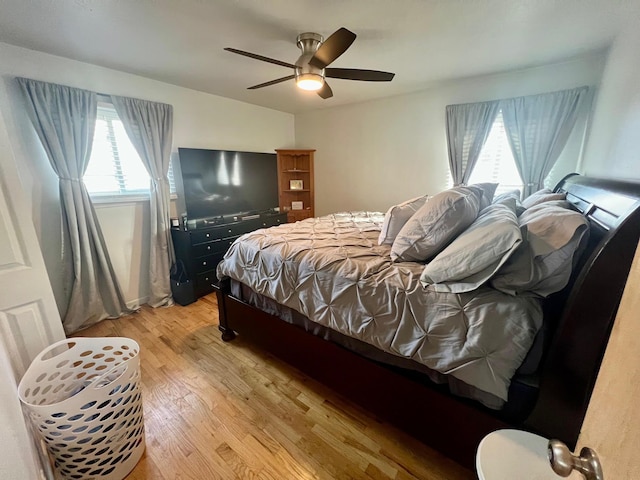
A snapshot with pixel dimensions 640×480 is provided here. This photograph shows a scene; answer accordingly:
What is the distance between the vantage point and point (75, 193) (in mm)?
2268

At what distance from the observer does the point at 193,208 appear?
10.1 feet

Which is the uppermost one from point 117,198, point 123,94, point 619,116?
point 123,94

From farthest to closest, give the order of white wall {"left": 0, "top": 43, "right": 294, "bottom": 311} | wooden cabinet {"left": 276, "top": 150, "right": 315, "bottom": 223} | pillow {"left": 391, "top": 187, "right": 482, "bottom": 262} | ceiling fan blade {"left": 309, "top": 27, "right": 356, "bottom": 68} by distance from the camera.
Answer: wooden cabinet {"left": 276, "top": 150, "right": 315, "bottom": 223} → white wall {"left": 0, "top": 43, "right": 294, "bottom": 311} → ceiling fan blade {"left": 309, "top": 27, "right": 356, "bottom": 68} → pillow {"left": 391, "top": 187, "right": 482, "bottom": 262}

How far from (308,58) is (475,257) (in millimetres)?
1866

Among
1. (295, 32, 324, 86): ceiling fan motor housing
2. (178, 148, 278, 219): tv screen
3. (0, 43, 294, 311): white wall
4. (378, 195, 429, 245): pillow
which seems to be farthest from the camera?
(178, 148, 278, 219): tv screen

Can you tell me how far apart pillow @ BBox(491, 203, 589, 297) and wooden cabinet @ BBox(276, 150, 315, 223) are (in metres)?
3.59

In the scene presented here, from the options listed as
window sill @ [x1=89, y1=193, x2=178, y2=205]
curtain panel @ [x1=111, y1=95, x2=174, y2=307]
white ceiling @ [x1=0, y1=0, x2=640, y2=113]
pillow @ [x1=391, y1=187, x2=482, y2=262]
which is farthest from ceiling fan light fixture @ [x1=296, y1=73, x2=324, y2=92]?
window sill @ [x1=89, y1=193, x2=178, y2=205]

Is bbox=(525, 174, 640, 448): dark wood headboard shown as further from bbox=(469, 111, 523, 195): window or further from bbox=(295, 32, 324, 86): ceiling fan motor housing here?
bbox=(469, 111, 523, 195): window

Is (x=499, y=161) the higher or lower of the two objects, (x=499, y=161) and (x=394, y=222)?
the higher

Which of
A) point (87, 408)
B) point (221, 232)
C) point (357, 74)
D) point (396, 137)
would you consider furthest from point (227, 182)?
point (87, 408)

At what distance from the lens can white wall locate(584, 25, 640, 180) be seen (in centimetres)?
155

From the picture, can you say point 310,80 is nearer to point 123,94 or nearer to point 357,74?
point 357,74

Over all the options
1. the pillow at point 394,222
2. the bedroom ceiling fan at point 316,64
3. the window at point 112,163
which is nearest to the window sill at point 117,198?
the window at point 112,163

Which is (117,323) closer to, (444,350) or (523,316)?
(444,350)
